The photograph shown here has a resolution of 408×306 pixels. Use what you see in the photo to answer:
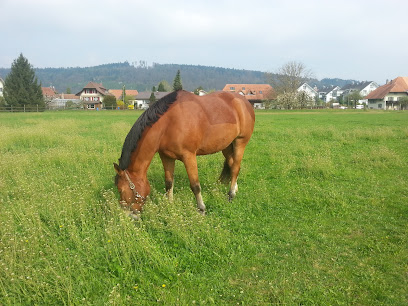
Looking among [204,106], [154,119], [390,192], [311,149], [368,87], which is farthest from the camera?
[368,87]

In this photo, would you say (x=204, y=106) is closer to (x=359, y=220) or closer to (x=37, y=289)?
(x=359, y=220)

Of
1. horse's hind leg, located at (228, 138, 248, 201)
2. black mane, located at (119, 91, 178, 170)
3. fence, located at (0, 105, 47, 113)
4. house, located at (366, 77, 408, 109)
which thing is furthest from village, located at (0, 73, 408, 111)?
black mane, located at (119, 91, 178, 170)

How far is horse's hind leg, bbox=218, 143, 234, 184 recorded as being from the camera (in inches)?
263

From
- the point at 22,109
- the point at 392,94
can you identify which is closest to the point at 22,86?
the point at 22,109

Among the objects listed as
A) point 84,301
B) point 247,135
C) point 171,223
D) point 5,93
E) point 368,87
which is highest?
point 368,87

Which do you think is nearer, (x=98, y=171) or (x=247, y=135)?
(x=247, y=135)

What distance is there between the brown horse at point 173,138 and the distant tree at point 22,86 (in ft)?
179

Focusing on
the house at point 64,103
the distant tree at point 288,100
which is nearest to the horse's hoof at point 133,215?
the distant tree at point 288,100

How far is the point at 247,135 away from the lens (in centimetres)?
649

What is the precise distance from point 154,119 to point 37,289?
287 cm

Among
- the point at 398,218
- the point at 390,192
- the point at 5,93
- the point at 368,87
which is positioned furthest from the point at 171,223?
the point at 368,87

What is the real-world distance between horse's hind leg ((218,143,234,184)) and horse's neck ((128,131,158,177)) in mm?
2172

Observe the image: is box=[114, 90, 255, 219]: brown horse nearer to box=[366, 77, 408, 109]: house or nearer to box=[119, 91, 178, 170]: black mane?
box=[119, 91, 178, 170]: black mane

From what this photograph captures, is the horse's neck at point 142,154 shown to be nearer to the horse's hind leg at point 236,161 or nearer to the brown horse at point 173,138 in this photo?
the brown horse at point 173,138
